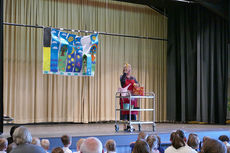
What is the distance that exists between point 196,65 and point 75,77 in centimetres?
347

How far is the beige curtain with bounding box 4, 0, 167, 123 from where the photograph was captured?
30.1 feet

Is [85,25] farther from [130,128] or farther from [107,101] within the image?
[130,128]

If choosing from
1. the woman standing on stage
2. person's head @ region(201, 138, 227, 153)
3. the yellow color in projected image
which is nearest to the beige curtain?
the yellow color in projected image

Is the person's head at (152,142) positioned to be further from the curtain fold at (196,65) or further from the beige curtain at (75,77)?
the beige curtain at (75,77)

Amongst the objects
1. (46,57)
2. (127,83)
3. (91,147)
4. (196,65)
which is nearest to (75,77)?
(46,57)

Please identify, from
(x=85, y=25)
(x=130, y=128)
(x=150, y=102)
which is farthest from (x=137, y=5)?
(x=130, y=128)

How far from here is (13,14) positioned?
9148 millimetres

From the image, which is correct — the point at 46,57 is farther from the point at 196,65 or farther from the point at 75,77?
the point at 196,65

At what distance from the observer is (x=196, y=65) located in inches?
390

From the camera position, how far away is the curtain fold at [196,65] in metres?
9.41

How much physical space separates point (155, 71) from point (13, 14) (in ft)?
15.4

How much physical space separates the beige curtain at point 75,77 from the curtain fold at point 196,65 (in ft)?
2.18

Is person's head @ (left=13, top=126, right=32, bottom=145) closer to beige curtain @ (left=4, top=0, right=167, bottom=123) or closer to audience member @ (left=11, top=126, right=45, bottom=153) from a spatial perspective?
audience member @ (left=11, top=126, right=45, bottom=153)

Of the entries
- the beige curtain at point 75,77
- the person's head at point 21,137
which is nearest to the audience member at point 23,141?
the person's head at point 21,137
